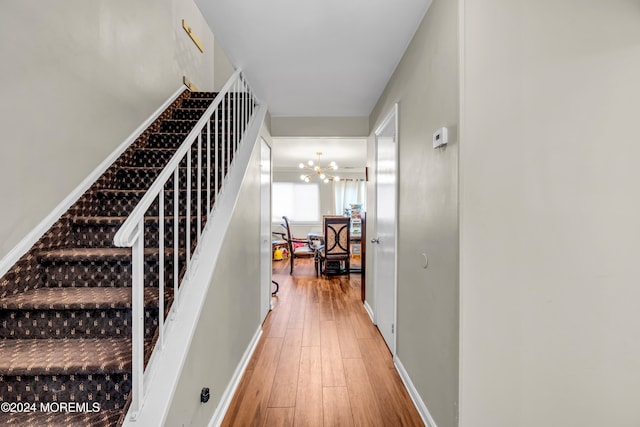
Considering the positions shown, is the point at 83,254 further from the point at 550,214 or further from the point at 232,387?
the point at 550,214

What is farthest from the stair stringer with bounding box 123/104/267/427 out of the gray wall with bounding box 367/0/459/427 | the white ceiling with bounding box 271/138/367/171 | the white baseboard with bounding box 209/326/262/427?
the white ceiling with bounding box 271/138/367/171

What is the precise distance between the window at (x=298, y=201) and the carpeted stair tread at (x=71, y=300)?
7178 mm

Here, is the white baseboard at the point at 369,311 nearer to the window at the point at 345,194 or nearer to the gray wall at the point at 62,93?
the gray wall at the point at 62,93

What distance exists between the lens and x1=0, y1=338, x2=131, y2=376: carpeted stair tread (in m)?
1.10

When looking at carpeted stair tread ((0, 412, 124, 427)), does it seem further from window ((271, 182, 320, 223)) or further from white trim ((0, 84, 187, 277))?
window ((271, 182, 320, 223))

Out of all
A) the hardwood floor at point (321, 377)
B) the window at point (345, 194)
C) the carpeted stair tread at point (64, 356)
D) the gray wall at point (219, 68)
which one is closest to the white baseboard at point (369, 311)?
the hardwood floor at point (321, 377)

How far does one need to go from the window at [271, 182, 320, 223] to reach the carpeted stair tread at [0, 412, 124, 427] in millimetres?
7544

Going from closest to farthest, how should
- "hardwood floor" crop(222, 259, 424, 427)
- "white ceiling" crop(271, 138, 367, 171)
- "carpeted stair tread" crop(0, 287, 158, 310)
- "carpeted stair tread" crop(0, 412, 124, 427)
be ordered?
"carpeted stair tread" crop(0, 412, 124, 427)
"carpeted stair tread" crop(0, 287, 158, 310)
"hardwood floor" crop(222, 259, 424, 427)
"white ceiling" crop(271, 138, 367, 171)

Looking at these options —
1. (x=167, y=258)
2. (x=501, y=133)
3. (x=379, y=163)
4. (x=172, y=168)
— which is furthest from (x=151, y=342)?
(x=379, y=163)

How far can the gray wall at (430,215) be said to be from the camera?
144cm

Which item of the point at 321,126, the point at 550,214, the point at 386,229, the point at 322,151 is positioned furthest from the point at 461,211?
the point at 322,151

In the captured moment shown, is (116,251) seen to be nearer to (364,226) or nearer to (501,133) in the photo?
(501,133)

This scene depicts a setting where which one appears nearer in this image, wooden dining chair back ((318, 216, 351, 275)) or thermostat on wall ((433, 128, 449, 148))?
thermostat on wall ((433, 128, 449, 148))

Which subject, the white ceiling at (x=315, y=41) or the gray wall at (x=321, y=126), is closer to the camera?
the white ceiling at (x=315, y=41)
